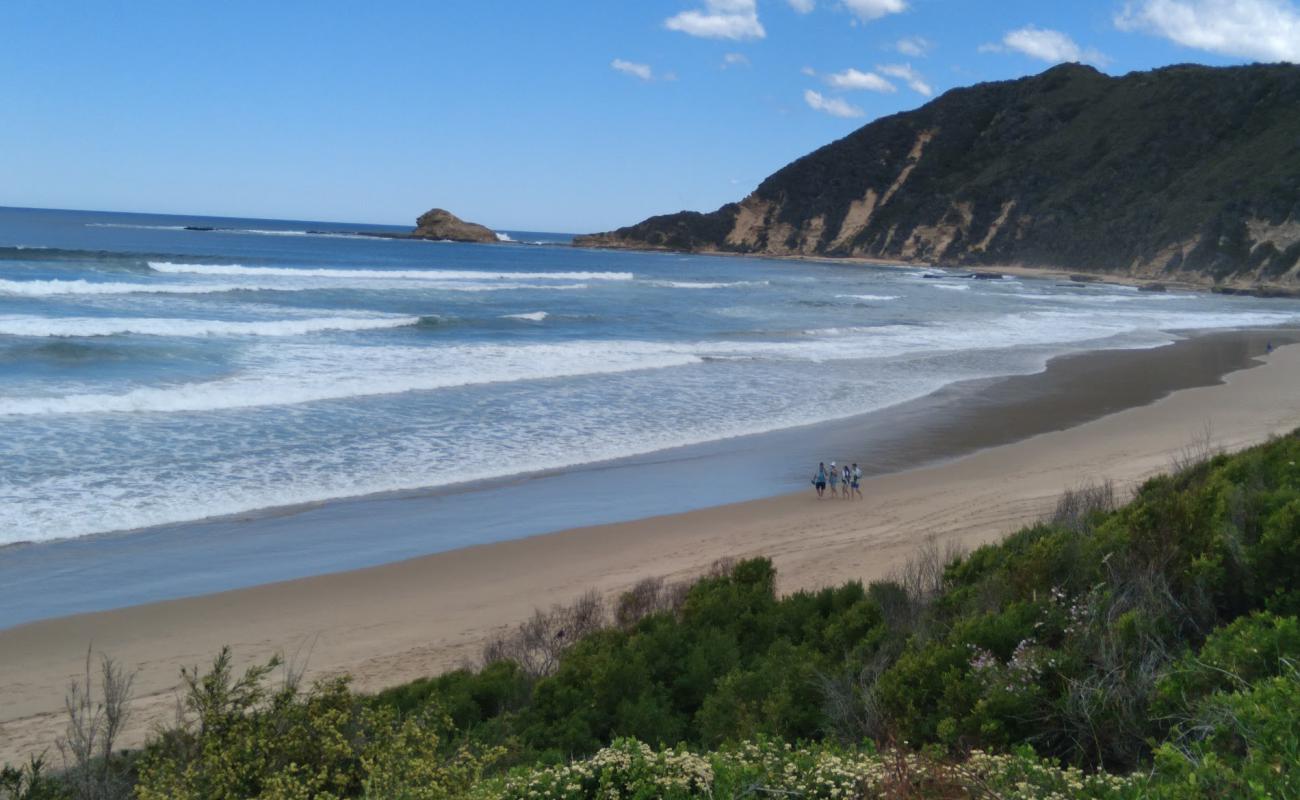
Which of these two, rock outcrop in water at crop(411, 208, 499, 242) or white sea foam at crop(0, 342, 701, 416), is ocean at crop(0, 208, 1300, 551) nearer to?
white sea foam at crop(0, 342, 701, 416)

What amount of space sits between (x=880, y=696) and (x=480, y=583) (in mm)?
5675

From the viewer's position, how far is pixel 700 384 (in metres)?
23.6

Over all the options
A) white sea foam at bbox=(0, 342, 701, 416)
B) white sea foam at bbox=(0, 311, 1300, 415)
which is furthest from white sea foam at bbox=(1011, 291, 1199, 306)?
white sea foam at bbox=(0, 342, 701, 416)

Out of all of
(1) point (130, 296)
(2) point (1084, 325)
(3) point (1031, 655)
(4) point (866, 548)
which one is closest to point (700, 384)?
(4) point (866, 548)

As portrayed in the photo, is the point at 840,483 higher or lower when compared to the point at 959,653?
lower

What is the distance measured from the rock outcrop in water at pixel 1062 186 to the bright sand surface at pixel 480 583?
230 feet

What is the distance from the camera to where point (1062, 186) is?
4018 inches

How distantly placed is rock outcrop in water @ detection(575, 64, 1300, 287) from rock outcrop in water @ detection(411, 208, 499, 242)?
54.0ft

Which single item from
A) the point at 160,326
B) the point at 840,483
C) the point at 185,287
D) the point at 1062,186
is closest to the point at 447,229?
the point at 1062,186

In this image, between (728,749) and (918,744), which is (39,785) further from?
(918,744)

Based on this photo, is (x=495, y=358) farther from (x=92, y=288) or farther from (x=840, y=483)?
(x=92, y=288)

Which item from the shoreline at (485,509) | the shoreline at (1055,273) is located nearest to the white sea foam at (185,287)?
the shoreline at (485,509)

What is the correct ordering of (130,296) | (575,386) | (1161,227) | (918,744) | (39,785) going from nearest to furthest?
(39,785)
(918,744)
(575,386)
(130,296)
(1161,227)

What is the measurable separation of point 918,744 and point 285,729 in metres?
3.21
